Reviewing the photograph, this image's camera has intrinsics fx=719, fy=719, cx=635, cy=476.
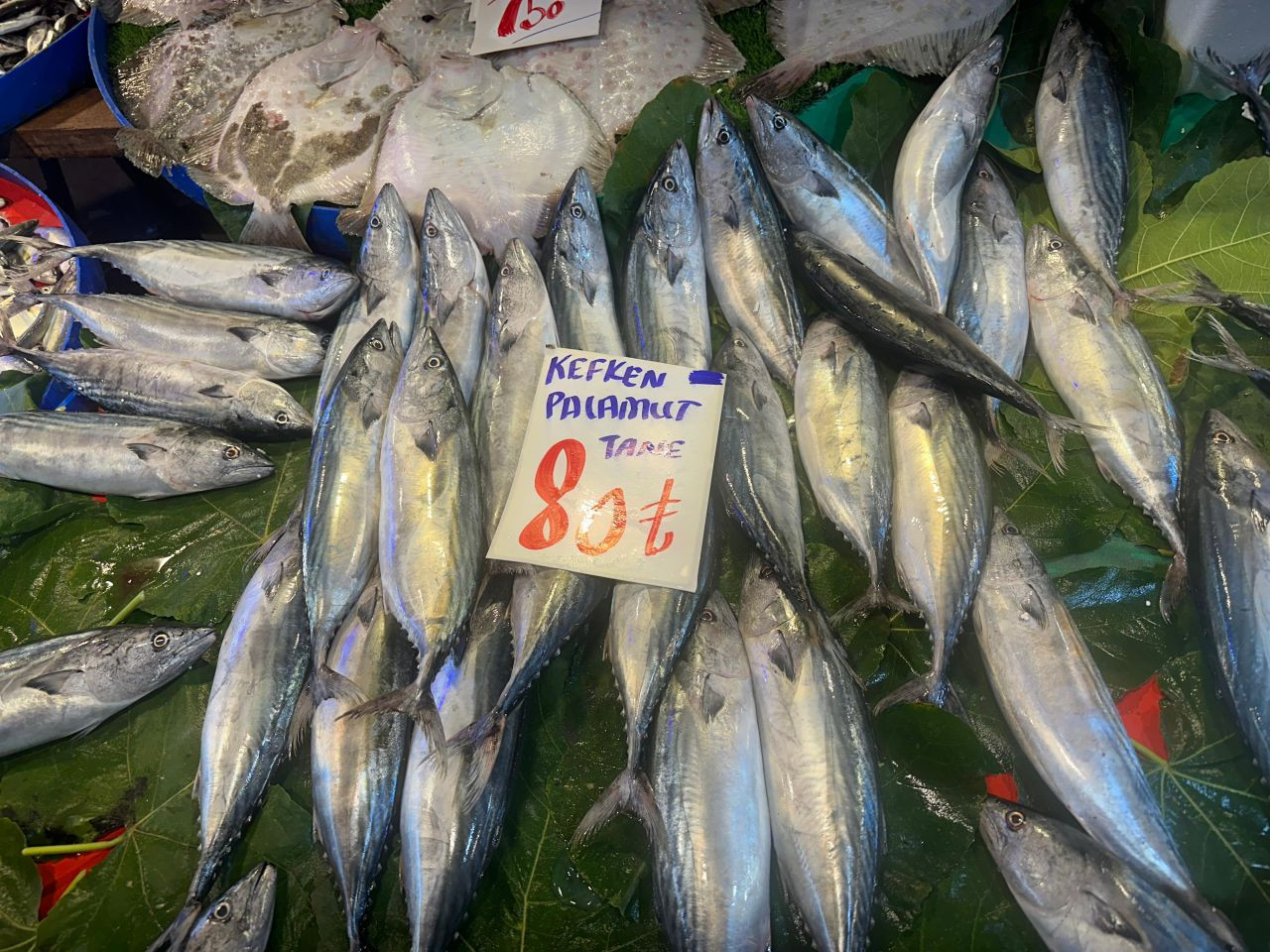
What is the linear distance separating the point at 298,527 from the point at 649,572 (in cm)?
94

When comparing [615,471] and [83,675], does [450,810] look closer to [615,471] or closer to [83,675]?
[615,471]

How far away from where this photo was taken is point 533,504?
67.7 inches

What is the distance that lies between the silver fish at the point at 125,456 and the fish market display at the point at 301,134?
2.83ft

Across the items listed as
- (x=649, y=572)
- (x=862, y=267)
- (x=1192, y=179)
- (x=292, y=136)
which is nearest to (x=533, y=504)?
(x=649, y=572)

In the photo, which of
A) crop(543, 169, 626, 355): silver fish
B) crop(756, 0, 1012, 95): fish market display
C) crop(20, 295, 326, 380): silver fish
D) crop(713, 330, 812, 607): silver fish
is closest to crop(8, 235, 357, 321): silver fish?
crop(20, 295, 326, 380): silver fish

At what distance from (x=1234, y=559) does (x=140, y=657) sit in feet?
8.56

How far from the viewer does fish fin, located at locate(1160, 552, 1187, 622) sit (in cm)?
168

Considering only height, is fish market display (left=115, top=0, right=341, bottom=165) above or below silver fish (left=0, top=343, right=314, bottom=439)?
above

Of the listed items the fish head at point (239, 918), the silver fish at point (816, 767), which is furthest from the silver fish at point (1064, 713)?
the fish head at point (239, 918)

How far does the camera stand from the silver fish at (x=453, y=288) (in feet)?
7.02

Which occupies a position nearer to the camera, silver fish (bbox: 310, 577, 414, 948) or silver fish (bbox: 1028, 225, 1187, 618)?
silver fish (bbox: 310, 577, 414, 948)

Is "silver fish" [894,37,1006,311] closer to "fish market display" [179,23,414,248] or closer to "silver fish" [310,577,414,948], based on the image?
"silver fish" [310,577,414,948]

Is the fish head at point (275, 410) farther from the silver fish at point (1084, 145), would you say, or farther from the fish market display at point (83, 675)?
the silver fish at point (1084, 145)

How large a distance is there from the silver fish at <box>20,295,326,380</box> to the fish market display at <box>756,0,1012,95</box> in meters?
1.91
